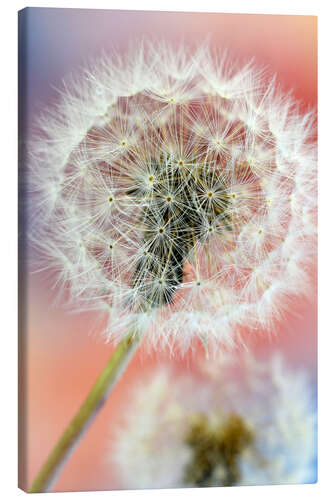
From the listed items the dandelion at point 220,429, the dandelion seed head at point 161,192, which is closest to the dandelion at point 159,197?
the dandelion seed head at point 161,192

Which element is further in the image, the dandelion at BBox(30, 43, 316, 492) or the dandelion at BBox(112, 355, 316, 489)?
the dandelion at BBox(112, 355, 316, 489)

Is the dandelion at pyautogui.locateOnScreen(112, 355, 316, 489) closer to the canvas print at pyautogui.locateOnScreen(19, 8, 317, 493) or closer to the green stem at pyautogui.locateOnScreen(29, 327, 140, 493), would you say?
the canvas print at pyautogui.locateOnScreen(19, 8, 317, 493)

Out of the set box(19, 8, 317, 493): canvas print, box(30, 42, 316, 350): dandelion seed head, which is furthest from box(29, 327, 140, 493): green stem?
box(30, 42, 316, 350): dandelion seed head

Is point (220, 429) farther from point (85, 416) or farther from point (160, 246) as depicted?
point (160, 246)

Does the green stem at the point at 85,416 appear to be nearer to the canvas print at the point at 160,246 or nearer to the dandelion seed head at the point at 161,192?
the canvas print at the point at 160,246

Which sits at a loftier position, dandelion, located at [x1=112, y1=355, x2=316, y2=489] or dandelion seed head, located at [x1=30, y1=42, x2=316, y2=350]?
dandelion seed head, located at [x1=30, y1=42, x2=316, y2=350]

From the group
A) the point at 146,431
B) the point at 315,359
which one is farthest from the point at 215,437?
the point at 315,359

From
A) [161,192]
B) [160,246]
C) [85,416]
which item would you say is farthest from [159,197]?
[85,416]
